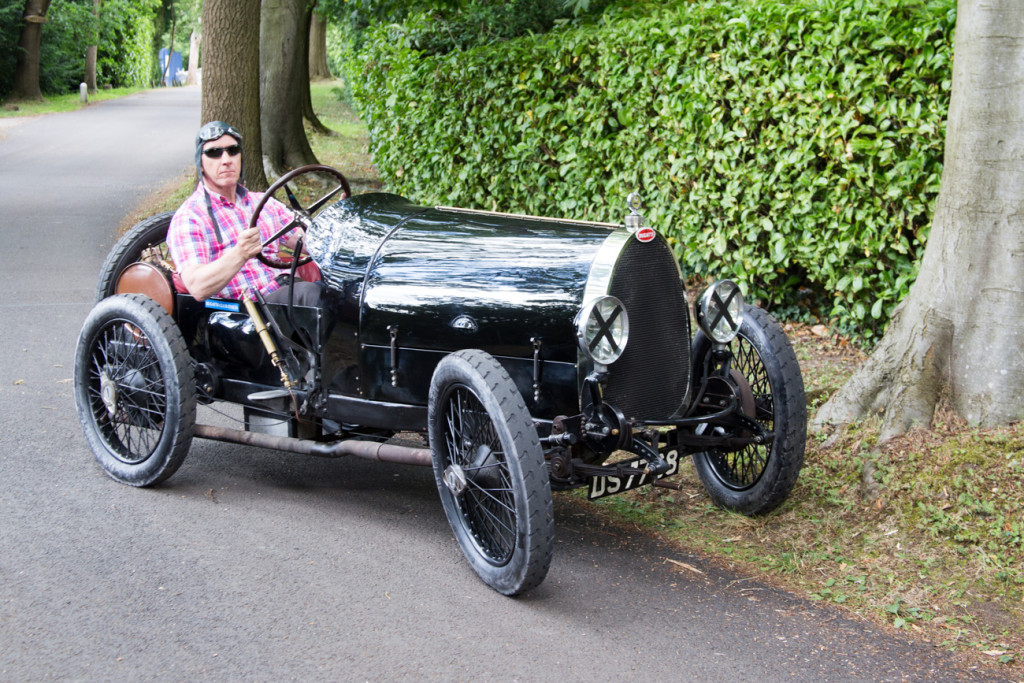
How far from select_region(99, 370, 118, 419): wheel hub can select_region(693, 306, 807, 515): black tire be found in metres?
2.89

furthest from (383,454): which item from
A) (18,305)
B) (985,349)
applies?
(18,305)

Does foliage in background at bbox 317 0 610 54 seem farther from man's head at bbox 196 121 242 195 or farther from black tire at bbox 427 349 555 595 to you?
black tire at bbox 427 349 555 595

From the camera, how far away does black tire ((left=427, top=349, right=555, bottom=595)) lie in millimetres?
3357

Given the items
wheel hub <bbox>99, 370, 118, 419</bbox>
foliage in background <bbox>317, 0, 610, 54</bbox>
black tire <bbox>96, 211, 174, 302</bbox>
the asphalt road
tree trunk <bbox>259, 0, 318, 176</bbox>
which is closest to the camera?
the asphalt road

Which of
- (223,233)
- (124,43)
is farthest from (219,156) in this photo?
(124,43)

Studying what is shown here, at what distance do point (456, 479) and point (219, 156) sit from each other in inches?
86.0

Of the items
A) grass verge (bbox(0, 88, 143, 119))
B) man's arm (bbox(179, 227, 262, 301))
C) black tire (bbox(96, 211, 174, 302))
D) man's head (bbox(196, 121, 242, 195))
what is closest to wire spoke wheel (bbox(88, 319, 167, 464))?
man's arm (bbox(179, 227, 262, 301))

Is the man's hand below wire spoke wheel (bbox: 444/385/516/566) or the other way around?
the other way around

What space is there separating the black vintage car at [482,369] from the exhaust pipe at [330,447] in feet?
0.03

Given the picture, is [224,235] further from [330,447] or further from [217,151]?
[330,447]

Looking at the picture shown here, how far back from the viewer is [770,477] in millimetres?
4070

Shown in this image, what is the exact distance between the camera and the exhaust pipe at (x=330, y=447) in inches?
159

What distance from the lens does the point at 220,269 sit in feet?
14.6

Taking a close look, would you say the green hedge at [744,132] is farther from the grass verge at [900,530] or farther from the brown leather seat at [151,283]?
the brown leather seat at [151,283]
